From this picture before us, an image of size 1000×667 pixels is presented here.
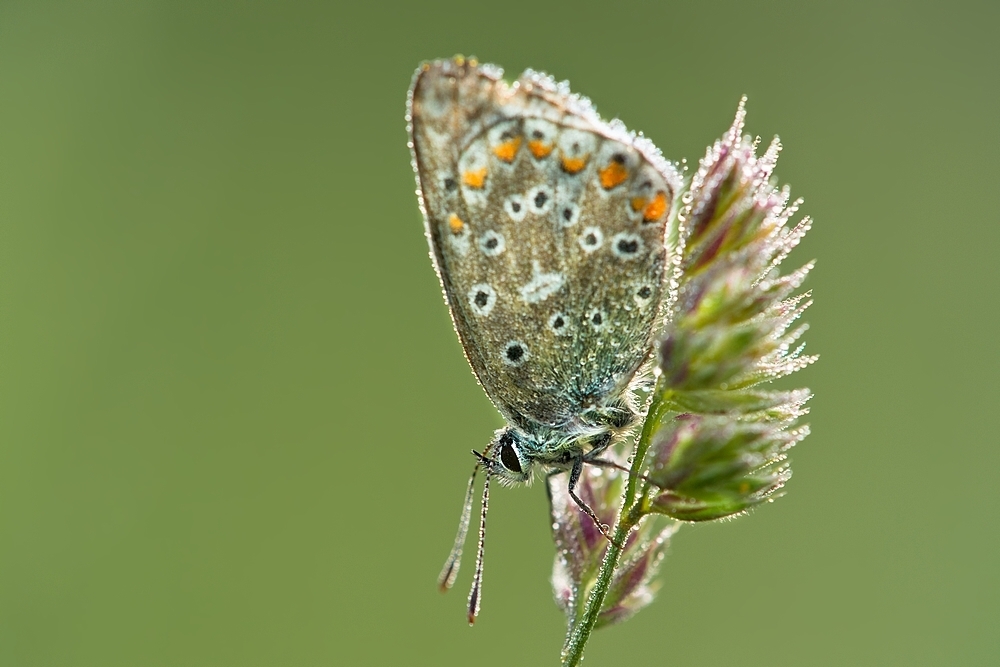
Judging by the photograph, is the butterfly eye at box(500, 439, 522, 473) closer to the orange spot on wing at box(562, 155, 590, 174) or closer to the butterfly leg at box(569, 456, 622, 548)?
the butterfly leg at box(569, 456, 622, 548)

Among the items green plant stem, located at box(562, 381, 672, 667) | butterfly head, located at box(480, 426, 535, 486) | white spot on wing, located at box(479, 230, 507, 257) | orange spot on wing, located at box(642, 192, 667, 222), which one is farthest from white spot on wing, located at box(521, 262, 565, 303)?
green plant stem, located at box(562, 381, 672, 667)

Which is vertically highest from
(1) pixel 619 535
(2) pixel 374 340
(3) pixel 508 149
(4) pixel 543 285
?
(2) pixel 374 340

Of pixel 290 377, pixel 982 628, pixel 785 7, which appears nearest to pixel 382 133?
pixel 290 377

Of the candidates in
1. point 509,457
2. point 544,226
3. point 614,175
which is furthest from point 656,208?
point 509,457

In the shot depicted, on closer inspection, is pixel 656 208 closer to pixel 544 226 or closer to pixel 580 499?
pixel 544 226

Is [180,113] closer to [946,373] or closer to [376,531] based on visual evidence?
[376,531]

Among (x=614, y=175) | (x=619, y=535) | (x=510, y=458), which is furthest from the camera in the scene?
(x=510, y=458)
